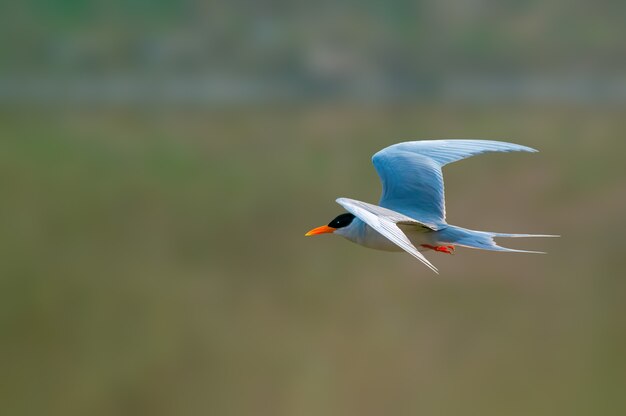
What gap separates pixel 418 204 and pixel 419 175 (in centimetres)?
12

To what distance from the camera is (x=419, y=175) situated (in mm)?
4188

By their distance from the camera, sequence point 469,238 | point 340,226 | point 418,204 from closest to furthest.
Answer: point 469,238, point 340,226, point 418,204

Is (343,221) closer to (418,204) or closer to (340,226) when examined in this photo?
(340,226)

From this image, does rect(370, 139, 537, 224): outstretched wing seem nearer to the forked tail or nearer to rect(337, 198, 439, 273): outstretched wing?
the forked tail

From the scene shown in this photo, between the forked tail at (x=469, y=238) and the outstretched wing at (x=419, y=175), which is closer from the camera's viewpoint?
the forked tail at (x=469, y=238)

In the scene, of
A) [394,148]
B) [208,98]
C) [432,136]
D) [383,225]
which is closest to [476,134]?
[432,136]

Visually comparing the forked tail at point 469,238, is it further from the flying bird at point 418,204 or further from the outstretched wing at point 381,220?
the outstretched wing at point 381,220

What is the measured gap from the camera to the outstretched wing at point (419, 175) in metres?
4.11

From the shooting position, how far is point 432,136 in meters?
13.1

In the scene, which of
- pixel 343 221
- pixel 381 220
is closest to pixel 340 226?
pixel 343 221

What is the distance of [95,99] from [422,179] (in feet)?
45.8

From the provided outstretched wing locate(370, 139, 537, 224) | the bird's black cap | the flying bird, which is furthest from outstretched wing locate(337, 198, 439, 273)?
outstretched wing locate(370, 139, 537, 224)

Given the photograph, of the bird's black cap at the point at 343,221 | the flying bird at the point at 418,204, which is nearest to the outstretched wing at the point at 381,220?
the flying bird at the point at 418,204

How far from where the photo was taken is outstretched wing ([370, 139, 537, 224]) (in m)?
4.11
